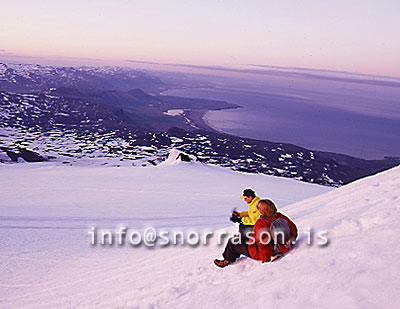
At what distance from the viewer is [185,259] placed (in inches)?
244

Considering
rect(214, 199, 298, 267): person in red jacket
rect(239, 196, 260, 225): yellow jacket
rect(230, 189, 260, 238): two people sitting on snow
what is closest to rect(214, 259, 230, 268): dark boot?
rect(214, 199, 298, 267): person in red jacket

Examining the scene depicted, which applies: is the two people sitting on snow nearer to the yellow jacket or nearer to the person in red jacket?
the yellow jacket

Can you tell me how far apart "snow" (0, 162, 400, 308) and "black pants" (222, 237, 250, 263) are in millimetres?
146

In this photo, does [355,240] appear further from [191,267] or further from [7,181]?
[7,181]

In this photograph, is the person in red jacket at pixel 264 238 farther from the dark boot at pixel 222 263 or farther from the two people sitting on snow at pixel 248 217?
the dark boot at pixel 222 263

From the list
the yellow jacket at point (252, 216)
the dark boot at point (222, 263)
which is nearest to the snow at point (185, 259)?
the dark boot at point (222, 263)

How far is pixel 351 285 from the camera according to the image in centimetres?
327

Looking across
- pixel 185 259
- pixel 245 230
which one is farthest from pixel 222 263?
pixel 185 259

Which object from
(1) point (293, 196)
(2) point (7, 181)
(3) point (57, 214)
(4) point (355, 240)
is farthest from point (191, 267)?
(2) point (7, 181)

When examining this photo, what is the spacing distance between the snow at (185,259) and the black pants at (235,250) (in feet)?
0.48

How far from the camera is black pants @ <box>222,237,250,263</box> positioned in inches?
185

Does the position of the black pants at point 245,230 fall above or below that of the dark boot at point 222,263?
above

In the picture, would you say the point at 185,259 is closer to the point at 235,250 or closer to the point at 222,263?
the point at 222,263

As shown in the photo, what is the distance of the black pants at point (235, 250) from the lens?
471cm
